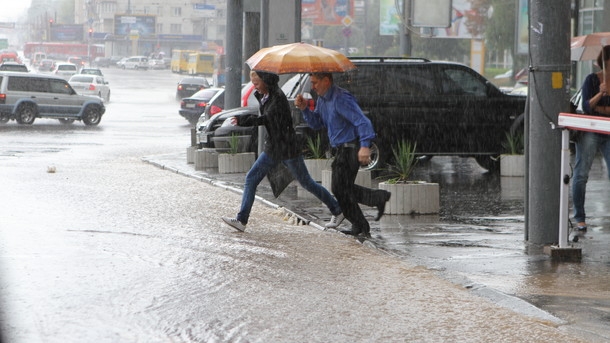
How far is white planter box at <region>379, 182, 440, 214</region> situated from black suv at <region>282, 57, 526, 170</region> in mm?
4521

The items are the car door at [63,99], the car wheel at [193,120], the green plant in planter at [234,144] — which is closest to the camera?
the green plant in planter at [234,144]

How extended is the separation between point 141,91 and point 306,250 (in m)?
66.6

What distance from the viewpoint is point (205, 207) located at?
1377 cm

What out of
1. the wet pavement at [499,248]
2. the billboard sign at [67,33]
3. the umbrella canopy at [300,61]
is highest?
the billboard sign at [67,33]

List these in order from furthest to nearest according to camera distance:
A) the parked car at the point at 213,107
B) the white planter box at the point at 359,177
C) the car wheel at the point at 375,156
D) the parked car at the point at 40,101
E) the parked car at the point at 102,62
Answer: the parked car at the point at 102,62 → the parked car at the point at 40,101 → the parked car at the point at 213,107 → the car wheel at the point at 375,156 → the white planter box at the point at 359,177

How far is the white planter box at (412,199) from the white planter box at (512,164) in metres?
5.09

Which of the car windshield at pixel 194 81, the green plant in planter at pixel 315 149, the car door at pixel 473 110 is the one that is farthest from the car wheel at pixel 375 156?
the car windshield at pixel 194 81

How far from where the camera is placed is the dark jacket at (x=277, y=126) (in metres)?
11.4

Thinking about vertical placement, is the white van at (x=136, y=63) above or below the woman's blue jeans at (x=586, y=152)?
above

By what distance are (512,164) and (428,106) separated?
5.19 ft


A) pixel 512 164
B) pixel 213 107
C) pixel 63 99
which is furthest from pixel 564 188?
pixel 63 99

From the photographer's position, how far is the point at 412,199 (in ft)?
A: 43.4

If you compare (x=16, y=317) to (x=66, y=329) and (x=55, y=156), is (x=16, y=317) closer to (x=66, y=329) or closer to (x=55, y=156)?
(x=66, y=329)

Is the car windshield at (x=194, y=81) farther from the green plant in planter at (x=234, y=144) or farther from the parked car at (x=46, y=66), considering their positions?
the parked car at (x=46, y=66)
